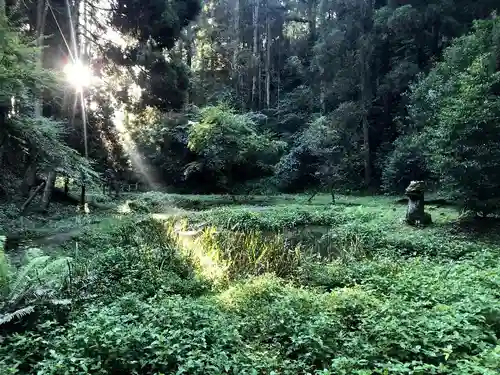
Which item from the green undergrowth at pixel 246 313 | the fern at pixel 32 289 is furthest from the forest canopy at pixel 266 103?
the fern at pixel 32 289

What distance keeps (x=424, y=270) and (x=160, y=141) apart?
60.8ft

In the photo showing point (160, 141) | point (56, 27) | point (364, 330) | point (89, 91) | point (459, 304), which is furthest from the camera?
point (160, 141)

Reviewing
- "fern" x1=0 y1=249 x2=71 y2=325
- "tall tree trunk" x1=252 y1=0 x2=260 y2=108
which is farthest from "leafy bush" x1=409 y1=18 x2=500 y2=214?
"tall tree trunk" x1=252 y1=0 x2=260 y2=108

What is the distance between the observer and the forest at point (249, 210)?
3.63 m

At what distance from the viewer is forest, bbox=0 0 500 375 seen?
143 inches

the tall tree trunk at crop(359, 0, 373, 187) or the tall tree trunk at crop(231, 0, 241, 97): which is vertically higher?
the tall tree trunk at crop(231, 0, 241, 97)

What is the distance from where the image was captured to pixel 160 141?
22.5m

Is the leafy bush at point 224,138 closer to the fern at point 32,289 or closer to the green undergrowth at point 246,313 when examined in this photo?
the green undergrowth at point 246,313

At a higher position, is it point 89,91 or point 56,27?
point 56,27

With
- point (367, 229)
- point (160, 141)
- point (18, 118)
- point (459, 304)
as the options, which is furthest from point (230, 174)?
point (459, 304)

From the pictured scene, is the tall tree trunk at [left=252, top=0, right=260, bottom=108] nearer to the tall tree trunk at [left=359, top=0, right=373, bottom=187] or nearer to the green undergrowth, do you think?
the tall tree trunk at [left=359, top=0, right=373, bottom=187]

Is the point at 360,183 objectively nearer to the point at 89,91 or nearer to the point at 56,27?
the point at 89,91

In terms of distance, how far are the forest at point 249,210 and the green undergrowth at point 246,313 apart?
0.03 meters

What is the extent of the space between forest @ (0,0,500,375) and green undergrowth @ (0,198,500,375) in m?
0.03
